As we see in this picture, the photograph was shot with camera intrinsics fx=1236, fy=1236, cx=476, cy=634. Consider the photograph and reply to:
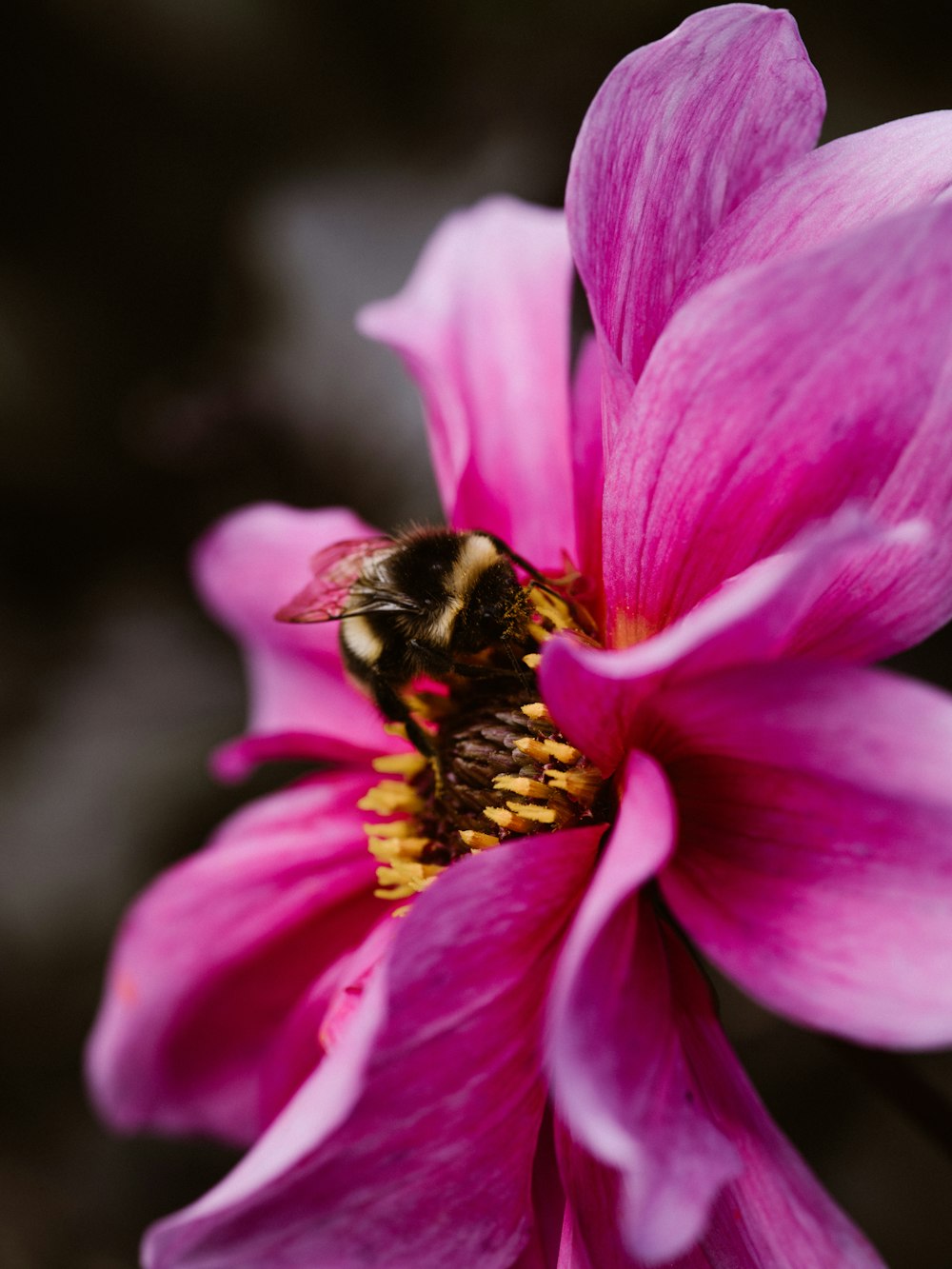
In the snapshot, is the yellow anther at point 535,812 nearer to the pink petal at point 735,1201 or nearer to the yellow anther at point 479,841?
the yellow anther at point 479,841

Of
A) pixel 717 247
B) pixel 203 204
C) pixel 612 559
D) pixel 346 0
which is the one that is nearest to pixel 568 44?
pixel 346 0

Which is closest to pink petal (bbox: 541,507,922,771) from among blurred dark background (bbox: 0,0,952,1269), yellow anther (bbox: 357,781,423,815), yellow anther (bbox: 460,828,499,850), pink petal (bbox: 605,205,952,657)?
pink petal (bbox: 605,205,952,657)

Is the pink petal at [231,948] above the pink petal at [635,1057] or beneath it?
beneath

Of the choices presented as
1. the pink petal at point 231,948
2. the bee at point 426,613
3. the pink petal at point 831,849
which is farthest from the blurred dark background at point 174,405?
the pink petal at point 831,849

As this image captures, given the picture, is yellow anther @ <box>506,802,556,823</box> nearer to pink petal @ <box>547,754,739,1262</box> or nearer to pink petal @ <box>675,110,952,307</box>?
pink petal @ <box>547,754,739,1262</box>

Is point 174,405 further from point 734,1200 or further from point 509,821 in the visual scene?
point 734,1200

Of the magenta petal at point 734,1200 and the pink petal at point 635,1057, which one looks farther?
the magenta petal at point 734,1200

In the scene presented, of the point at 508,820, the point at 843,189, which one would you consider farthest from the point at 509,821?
the point at 843,189
